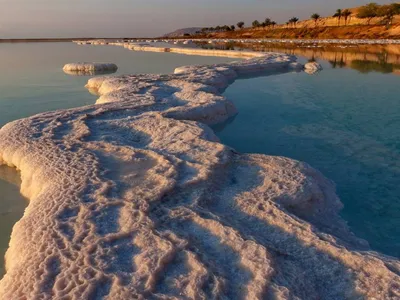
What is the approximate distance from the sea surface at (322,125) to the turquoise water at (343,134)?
0.02m

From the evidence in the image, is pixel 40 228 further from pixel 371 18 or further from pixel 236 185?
pixel 371 18

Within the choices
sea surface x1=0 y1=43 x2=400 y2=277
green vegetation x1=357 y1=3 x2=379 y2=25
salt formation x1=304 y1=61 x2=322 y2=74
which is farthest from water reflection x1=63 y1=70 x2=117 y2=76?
green vegetation x1=357 y1=3 x2=379 y2=25

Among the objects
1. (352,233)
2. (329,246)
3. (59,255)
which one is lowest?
(352,233)

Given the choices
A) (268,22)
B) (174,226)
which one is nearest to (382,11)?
(268,22)

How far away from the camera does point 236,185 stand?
561 cm

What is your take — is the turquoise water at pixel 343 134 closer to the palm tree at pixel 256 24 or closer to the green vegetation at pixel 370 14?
the green vegetation at pixel 370 14

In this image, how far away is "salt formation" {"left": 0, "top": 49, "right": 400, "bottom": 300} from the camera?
340 cm

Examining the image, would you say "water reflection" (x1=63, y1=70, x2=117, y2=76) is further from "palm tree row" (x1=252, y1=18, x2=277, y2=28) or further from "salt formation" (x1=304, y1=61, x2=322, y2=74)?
"palm tree row" (x1=252, y1=18, x2=277, y2=28)

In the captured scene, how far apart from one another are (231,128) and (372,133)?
360 cm

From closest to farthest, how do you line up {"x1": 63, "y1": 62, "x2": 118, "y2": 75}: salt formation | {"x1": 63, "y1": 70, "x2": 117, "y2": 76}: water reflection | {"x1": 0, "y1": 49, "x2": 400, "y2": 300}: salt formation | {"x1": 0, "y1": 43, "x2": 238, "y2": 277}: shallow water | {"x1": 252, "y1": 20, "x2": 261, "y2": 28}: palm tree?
{"x1": 0, "y1": 49, "x2": 400, "y2": 300}: salt formation < {"x1": 0, "y1": 43, "x2": 238, "y2": 277}: shallow water < {"x1": 63, "y1": 70, "x2": 117, "y2": 76}: water reflection < {"x1": 63, "y1": 62, "x2": 118, "y2": 75}: salt formation < {"x1": 252, "y1": 20, "x2": 261, "y2": 28}: palm tree

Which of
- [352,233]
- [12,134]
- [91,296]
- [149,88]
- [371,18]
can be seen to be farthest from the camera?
[371,18]

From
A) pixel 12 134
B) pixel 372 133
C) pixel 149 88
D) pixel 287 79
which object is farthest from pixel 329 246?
pixel 287 79

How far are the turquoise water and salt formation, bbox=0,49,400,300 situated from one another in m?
0.55

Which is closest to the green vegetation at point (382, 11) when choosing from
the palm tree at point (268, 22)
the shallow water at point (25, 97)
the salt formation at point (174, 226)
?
the palm tree at point (268, 22)
